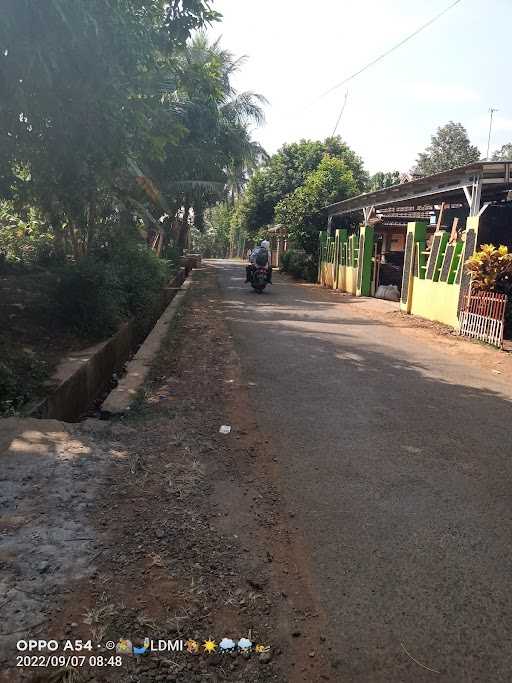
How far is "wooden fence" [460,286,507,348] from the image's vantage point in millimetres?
8984

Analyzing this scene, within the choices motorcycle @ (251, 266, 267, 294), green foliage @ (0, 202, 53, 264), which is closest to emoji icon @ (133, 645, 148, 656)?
green foliage @ (0, 202, 53, 264)

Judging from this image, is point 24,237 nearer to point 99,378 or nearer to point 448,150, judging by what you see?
point 99,378

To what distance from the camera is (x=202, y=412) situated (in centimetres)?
505

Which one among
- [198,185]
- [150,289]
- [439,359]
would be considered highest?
[198,185]

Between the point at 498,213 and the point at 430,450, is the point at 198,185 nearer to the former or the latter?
the point at 498,213

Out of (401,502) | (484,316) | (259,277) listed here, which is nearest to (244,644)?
(401,502)

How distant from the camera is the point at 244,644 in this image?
2.16 metres

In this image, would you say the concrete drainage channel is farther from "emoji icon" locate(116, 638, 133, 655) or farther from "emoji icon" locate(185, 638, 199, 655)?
"emoji icon" locate(185, 638, 199, 655)

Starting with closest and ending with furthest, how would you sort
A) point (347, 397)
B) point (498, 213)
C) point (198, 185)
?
point (347, 397) < point (498, 213) < point (198, 185)

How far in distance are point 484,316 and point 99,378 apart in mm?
6480

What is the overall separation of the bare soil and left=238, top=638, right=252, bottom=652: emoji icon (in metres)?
0.03

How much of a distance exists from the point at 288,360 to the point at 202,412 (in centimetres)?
266

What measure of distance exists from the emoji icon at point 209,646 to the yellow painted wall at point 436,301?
369 inches

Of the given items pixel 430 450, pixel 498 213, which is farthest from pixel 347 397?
pixel 498 213
